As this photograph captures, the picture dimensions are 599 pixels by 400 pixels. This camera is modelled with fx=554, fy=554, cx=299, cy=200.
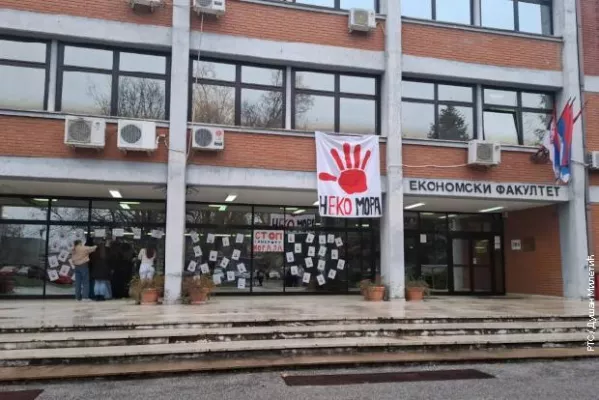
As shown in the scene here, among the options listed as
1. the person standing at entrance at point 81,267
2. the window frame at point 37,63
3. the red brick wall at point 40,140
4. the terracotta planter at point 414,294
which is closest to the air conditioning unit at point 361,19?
the red brick wall at point 40,140

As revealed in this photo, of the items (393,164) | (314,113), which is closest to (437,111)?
(393,164)

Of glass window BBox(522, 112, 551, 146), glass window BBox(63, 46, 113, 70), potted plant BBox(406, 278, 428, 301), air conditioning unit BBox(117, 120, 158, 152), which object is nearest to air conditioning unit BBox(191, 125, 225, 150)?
air conditioning unit BBox(117, 120, 158, 152)

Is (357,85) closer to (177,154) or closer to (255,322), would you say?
(177,154)

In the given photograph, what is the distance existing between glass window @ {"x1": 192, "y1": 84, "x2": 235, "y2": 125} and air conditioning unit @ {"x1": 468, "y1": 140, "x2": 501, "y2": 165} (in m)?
6.51

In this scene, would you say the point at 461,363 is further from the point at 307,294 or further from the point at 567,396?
the point at 307,294

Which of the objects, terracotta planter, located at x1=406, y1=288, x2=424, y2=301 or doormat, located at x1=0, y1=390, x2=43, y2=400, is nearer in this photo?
doormat, located at x1=0, y1=390, x2=43, y2=400

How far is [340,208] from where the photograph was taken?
557 inches

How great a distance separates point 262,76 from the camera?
48.0ft

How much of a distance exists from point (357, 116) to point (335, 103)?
2.35 feet

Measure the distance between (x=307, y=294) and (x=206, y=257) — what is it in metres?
3.17

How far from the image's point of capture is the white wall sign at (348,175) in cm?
1415

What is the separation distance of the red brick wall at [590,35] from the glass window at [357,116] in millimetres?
6779

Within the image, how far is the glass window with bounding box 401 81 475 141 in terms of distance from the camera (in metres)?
15.5

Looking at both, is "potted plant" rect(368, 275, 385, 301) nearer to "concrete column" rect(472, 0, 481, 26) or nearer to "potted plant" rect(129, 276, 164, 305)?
"potted plant" rect(129, 276, 164, 305)
